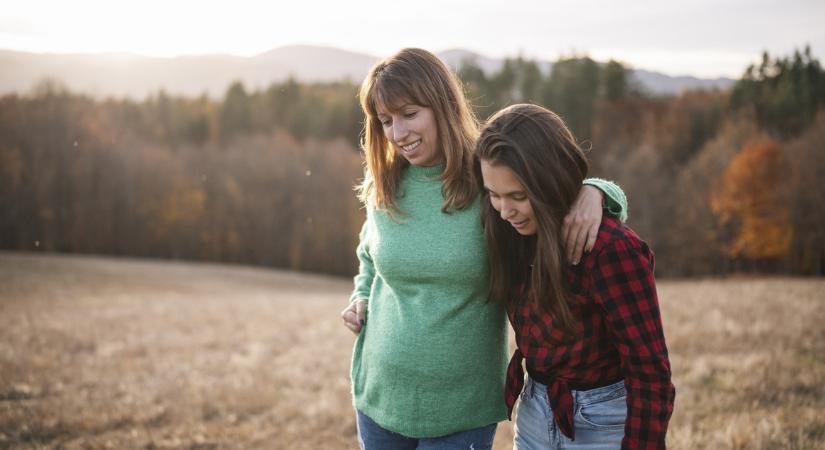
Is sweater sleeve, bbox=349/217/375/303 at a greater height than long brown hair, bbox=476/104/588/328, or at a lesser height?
lesser

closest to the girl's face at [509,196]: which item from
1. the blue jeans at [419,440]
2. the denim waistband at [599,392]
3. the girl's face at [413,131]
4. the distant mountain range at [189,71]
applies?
the girl's face at [413,131]

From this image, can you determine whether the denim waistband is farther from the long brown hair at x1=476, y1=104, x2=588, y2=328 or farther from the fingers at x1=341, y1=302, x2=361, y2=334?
the fingers at x1=341, y1=302, x2=361, y2=334

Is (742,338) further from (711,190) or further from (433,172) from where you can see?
(711,190)

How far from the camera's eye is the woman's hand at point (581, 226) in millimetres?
1844

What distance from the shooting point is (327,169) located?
4212 cm

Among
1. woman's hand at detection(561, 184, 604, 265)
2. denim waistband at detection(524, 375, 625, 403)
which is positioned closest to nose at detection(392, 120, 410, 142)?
woman's hand at detection(561, 184, 604, 265)

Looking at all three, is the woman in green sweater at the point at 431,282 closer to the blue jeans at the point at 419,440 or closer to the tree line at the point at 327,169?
the blue jeans at the point at 419,440

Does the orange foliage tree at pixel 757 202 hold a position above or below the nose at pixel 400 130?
below

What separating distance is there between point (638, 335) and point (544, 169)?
605 millimetres

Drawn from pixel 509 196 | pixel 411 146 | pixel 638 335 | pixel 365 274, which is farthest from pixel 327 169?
pixel 638 335

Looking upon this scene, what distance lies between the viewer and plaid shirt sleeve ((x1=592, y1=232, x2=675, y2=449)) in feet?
5.78

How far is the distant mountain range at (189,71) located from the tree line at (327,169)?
1191mm

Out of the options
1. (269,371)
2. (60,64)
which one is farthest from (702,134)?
(60,64)

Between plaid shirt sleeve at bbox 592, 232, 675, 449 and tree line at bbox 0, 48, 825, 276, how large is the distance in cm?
2750
